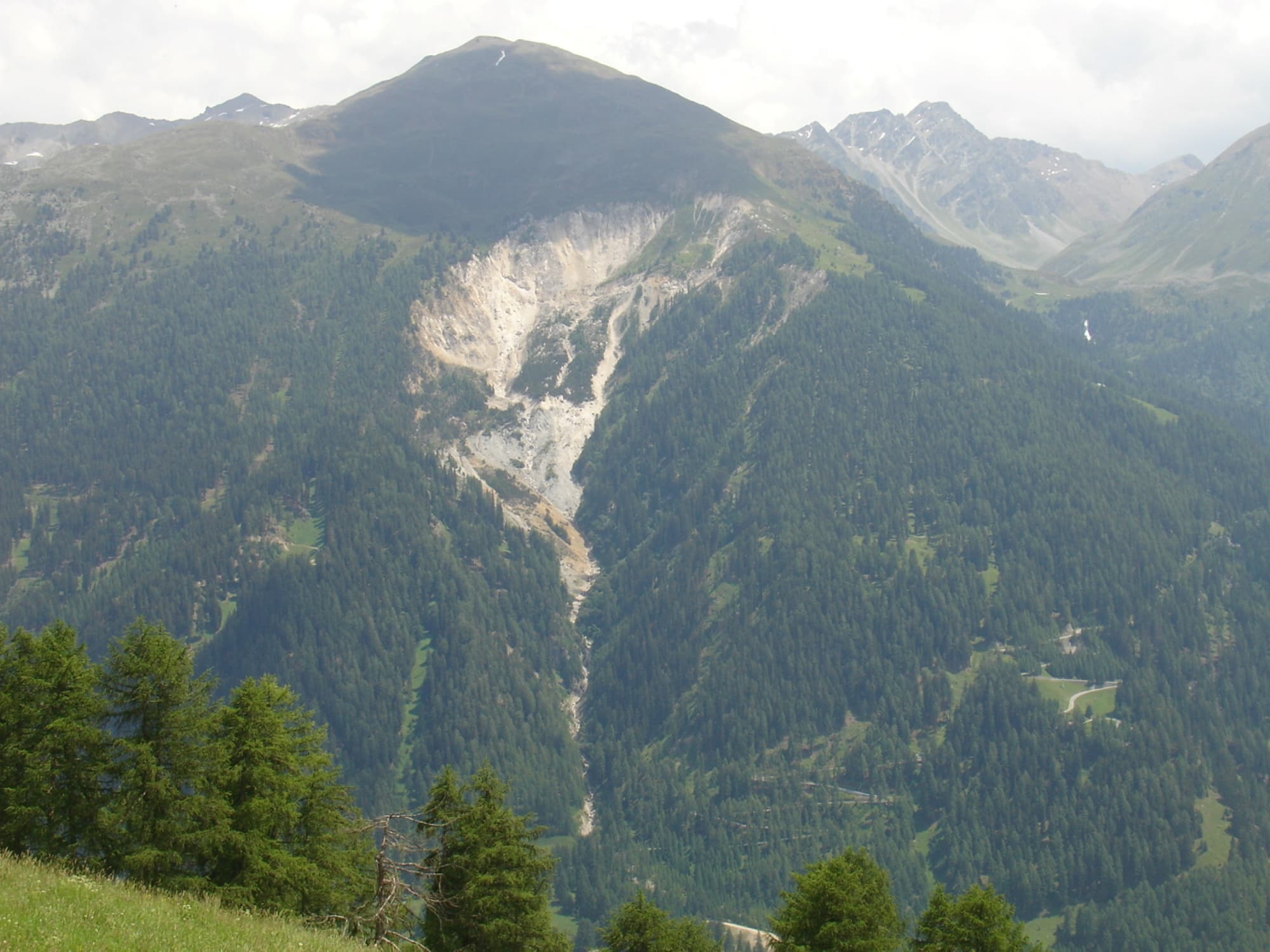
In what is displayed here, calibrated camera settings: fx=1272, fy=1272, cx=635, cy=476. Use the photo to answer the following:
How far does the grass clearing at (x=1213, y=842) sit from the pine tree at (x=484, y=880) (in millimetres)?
162528

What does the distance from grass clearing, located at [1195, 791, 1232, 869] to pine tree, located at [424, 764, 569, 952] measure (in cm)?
16253

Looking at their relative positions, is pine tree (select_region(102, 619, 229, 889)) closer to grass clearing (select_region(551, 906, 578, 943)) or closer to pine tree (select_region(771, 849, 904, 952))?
pine tree (select_region(771, 849, 904, 952))

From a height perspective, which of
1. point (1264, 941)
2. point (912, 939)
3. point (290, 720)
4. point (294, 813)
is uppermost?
point (290, 720)

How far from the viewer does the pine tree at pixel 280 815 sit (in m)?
50.7

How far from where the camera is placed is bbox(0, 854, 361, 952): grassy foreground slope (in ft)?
104

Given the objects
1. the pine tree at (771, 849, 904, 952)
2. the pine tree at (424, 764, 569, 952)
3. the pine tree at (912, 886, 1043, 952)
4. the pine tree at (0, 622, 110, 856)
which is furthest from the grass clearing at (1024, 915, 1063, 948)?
the pine tree at (0, 622, 110, 856)

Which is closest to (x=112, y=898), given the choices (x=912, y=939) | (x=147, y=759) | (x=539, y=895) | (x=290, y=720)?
(x=147, y=759)

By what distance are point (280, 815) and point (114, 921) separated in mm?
18830

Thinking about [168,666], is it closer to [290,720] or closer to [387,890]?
[290,720]

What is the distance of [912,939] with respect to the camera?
62.7m

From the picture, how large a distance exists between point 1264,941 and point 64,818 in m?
165

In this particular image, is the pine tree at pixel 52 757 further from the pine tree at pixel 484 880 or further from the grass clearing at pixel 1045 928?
the grass clearing at pixel 1045 928

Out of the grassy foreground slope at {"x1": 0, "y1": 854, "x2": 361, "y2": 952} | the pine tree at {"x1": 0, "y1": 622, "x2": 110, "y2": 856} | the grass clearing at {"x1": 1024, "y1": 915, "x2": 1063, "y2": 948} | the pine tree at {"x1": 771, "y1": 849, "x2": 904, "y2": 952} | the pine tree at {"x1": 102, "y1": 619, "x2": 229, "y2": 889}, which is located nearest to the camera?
the grassy foreground slope at {"x1": 0, "y1": 854, "x2": 361, "y2": 952}

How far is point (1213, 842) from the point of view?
194375mm
